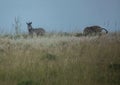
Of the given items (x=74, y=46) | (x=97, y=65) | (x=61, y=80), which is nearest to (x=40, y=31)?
(x=74, y=46)

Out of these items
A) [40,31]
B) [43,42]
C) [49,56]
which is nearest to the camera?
[49,56]

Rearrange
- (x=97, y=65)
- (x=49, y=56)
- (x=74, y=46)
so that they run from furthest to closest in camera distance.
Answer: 1. (x=74, y=46)
2. (x=49, y=56)
3. (x=97, y=65)

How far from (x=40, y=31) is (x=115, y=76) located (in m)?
10.4

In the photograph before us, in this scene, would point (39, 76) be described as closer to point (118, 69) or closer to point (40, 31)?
point (118, 69)

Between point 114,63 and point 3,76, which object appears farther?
point 114,63

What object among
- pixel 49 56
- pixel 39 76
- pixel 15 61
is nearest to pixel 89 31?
pixel 49 56

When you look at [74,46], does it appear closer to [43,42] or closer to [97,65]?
[43,42]

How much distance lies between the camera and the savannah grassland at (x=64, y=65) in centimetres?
688

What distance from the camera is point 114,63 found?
26.6 feet

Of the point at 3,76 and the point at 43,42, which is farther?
the point at 43,42

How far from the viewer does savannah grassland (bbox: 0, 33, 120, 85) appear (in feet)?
22.6

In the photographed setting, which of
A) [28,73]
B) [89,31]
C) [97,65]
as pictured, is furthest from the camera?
[89,31]

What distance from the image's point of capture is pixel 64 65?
25.8 ft

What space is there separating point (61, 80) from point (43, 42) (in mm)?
5191
